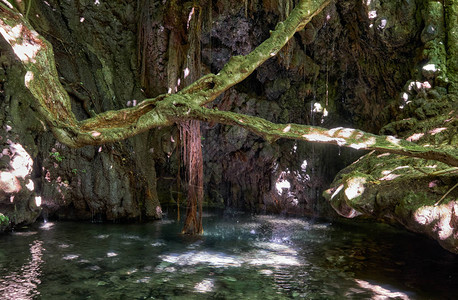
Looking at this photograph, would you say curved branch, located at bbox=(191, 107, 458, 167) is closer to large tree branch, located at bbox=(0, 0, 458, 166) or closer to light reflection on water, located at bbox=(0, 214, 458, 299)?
large tree branch, located at bbox=(0, 0, 458, 166)

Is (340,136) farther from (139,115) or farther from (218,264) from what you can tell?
(139,115)

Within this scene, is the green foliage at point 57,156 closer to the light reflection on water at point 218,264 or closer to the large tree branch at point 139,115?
the light reflection on water at point 218,264

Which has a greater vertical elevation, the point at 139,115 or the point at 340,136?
the point at 139,115

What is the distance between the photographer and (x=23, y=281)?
176 inches

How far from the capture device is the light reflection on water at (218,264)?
14.5 ft

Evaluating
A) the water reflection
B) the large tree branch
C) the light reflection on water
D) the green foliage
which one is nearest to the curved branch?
the large tree branch

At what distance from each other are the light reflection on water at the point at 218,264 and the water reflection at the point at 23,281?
0.03 ft

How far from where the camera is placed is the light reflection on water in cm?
441

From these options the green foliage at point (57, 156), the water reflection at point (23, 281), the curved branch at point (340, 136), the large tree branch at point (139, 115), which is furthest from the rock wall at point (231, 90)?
the curved branch at point (340, 136)

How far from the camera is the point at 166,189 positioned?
12148 millimetres

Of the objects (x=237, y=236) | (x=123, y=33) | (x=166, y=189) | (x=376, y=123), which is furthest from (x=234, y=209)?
(x=123, y=33)

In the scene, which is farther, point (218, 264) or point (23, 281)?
point (218, 264)

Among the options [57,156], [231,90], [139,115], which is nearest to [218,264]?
[139,115]

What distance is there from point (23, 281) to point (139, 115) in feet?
8.47
